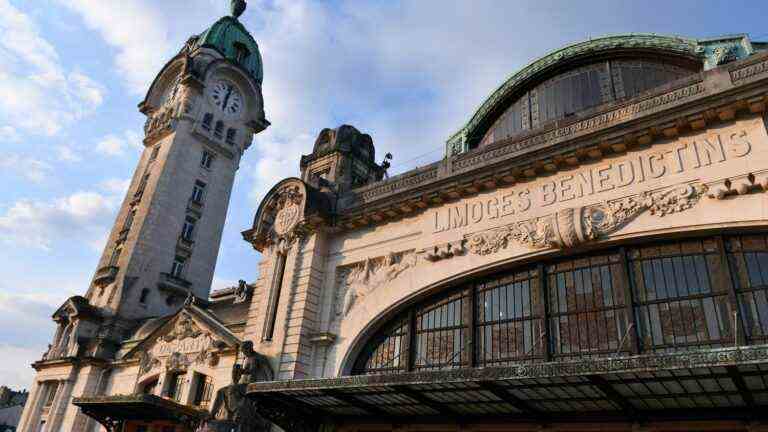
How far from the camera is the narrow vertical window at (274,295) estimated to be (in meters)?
19.6

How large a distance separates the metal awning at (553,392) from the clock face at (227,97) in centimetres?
3617

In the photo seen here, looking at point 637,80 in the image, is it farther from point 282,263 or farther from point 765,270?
point 282,263

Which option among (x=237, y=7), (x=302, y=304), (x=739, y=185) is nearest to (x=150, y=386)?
(x=302, y=304)

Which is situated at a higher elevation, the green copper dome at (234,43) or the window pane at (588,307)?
the green copper dome at (234,43)

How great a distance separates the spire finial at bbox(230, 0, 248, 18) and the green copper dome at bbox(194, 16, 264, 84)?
119 inches

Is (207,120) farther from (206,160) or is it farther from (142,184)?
(142,184)

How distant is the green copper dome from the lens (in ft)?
160

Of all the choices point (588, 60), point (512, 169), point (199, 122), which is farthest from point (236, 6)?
point (512, 169)

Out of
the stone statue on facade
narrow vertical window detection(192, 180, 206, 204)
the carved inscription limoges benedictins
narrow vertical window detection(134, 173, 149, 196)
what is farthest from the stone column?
narrow vertical window detection(134, 173, 149, 196)

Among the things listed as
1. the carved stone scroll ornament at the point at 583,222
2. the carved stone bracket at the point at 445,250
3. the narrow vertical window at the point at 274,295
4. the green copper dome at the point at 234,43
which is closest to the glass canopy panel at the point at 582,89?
the carved stone scroll ornament at the point at 583,222

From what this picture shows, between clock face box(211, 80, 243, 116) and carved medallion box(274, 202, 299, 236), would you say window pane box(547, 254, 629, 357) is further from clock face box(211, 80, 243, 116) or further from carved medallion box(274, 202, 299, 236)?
clock face box(211, 80, 243, 116)

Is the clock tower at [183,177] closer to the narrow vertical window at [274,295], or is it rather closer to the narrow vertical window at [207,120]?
the narrow vertical window at [207,120]

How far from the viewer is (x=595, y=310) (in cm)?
1401

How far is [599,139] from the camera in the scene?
14.7 m
